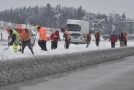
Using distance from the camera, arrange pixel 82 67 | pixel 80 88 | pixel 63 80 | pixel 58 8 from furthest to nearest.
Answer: pixel 58 8, pixel 82 67, pixel 63 80, pixel 80 88

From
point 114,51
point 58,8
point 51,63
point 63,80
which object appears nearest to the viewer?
point 63,80

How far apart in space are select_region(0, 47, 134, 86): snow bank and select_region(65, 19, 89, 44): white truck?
26109mm

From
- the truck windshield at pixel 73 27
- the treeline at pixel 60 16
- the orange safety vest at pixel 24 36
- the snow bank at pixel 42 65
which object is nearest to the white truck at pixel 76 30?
the truck windshield at pixel 73 27

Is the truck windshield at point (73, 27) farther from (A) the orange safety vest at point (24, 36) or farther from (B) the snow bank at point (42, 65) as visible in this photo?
(A) the orange safety vest at point (24, 36)

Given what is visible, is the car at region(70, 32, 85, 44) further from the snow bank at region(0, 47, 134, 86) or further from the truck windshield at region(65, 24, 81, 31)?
the snow bank at region(0, 47, 134, 86)

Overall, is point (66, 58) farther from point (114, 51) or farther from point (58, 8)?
point (58, 8)

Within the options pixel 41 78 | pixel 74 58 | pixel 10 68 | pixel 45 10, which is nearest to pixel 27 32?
pixel 74 58

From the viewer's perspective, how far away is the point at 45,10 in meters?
159

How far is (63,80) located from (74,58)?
4.47 metres

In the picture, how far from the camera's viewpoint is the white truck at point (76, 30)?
4842cm

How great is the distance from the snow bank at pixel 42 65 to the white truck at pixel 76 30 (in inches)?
1028

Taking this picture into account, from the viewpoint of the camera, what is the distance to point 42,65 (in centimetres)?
1426

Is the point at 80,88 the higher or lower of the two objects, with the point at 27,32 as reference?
lower

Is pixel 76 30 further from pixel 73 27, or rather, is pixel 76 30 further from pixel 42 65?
pixel 42 65
